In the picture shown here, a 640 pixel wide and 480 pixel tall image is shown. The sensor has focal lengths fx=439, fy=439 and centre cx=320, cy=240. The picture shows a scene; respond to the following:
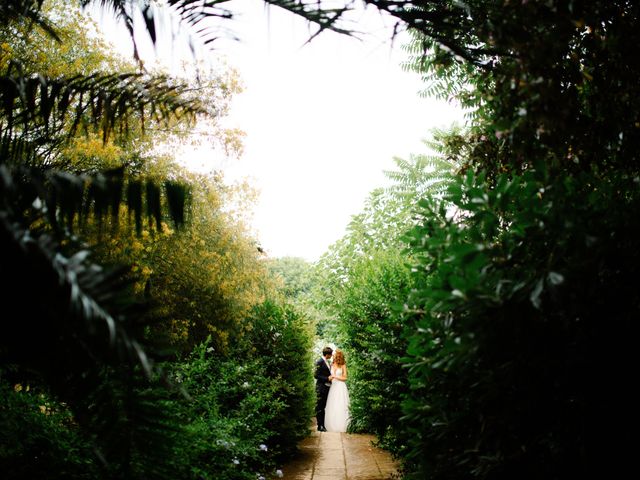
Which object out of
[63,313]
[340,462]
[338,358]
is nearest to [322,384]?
[338,358]

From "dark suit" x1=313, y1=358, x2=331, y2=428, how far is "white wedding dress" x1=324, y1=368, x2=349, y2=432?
144 millimetres

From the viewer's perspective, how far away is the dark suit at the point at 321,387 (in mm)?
10773

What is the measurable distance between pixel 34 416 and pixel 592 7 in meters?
3.80

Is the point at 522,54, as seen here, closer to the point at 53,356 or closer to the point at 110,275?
the point at 110,275

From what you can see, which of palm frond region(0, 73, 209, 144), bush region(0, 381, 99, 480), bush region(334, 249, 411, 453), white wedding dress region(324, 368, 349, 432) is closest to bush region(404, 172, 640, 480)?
palm frond region(0, 73, 209, 144)

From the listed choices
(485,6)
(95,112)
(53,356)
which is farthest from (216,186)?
(53,356)

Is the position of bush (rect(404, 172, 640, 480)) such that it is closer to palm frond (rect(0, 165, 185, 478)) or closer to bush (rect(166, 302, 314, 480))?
palm frond (rect(0, 165, 185, 478))

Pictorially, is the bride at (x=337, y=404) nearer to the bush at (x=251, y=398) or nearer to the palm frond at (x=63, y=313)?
the bush at (x=251, y=398)

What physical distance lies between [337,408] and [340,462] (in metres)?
4.66

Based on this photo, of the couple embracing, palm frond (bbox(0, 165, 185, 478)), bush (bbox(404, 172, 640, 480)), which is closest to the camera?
palm frond (bbox(0, 165, 185, 478))

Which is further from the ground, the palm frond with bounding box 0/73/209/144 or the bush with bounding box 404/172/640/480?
the palm frond with bounding box 0/73/209/144

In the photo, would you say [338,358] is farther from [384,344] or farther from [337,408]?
[384,344]

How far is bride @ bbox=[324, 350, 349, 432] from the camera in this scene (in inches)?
429

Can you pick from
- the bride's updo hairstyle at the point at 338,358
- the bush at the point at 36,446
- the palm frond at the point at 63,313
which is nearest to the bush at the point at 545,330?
the palm frond at the point at 63,313
